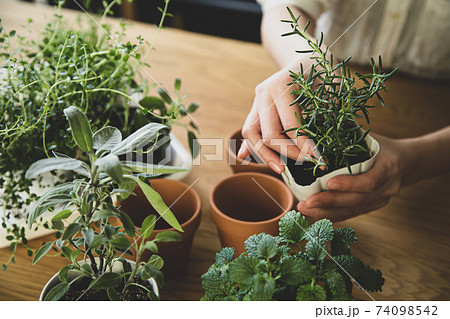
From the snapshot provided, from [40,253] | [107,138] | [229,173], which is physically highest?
[107,138]

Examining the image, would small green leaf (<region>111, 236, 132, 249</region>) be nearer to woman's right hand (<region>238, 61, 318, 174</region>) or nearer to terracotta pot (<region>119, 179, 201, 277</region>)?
terracotta pot (<region>119, 179, 201, 277</region>)

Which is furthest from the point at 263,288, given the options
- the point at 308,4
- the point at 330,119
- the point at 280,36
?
the point at 308,4

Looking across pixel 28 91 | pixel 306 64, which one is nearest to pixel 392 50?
pixel 306 64

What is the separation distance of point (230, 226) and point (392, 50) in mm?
862

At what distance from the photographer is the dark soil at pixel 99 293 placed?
0.51 metres

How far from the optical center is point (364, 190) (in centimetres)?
63

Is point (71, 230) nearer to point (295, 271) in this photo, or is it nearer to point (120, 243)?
point (120, 243)

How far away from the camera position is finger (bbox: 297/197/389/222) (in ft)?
2.06

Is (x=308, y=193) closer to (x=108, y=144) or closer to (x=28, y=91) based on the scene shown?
(x=108, y=144)

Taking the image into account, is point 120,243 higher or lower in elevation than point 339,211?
higher

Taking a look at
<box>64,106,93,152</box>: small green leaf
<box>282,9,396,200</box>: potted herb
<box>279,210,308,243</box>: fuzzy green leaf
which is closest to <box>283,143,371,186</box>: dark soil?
<box>282,9,396,200</box>: potted herb

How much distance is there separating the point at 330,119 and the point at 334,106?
2 centimetres

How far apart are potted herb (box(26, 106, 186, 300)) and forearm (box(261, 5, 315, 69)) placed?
0.48 m

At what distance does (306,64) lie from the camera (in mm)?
630
